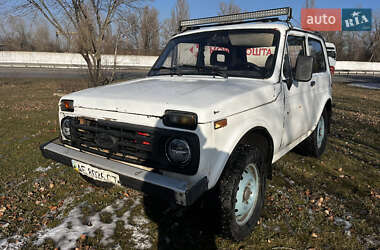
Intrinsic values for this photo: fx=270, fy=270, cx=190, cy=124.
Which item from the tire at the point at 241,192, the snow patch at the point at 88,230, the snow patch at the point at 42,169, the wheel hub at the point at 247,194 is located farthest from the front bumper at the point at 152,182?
the snow patch at the point at 42,169

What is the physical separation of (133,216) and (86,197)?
0.86m

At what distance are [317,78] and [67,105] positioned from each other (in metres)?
3.64

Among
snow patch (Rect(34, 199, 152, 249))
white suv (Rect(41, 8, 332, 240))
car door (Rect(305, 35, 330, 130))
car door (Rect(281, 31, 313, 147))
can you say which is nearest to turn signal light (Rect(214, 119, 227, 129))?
white suv (Rect(41, 8, 332, 240))

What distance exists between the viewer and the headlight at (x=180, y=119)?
215 cm

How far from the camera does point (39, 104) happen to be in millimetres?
10734

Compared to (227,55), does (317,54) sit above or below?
above

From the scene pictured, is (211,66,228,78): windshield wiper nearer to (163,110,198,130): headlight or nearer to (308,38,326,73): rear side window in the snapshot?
(163,110,198,130): headlight

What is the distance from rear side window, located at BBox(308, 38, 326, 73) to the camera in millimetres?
4207

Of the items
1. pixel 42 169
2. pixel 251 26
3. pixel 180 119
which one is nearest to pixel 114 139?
pixel 180 119

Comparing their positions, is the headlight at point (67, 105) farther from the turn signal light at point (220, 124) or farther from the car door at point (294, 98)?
the car door at point (294, 98)

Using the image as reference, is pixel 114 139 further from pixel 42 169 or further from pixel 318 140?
pixel 318 140

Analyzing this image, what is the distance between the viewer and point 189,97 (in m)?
2.39

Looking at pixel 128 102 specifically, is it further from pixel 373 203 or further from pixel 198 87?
pixel 373 203

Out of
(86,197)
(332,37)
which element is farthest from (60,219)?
(332,37)
